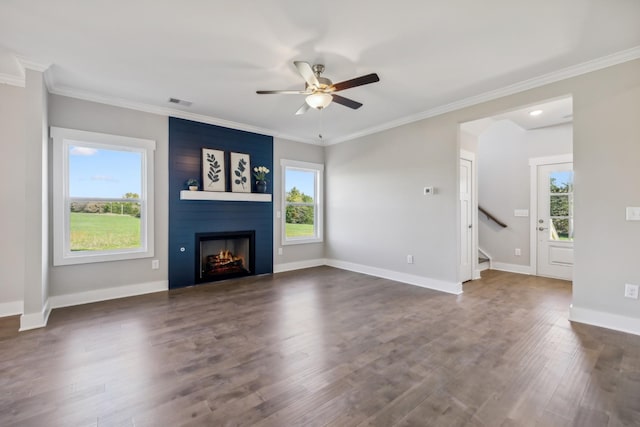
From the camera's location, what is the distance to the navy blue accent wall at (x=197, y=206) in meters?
4.55

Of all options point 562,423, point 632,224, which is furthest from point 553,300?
point 562,423

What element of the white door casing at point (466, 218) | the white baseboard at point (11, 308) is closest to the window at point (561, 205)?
the white door casing at point (466, 218)

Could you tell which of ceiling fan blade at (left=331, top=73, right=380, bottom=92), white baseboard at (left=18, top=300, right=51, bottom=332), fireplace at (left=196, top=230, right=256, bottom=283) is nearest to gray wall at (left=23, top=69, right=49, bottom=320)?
white baseboard at (left=18, top=300, right=51, bottom=332)

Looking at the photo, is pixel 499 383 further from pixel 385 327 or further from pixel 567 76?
pixel 567 76

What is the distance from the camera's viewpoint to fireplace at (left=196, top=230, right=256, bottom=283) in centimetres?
488

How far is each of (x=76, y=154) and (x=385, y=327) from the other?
4423mm

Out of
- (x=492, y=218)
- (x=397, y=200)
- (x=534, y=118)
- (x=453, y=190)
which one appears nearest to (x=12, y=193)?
(x=397, y=200)

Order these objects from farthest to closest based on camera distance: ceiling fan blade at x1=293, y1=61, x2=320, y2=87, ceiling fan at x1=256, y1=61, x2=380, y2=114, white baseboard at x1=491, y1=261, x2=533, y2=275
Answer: white baseboard at x1=491, y1=261, x2=533, y2=275
ceiling fan at x1=256, y1=61, x2=380, y2=114
ceiling fan blade at x1=293, y1=61, x2=320, y2=87

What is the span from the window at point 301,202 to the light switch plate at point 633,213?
15.4 feet

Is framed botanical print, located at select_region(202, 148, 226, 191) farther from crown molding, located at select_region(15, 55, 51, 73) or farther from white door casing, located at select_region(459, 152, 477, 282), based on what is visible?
white door casing, located at select_region(459, 152, 477, 282)

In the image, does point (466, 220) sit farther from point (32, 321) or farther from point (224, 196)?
point (32, 321)

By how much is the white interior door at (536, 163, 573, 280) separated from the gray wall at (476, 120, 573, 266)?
0.69 ft

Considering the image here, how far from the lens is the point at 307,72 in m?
2.71

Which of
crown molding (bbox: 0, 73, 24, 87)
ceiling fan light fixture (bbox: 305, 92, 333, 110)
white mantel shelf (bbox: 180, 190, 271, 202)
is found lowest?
white mantel shelf (bbox: 180, 190, 271, 202)
